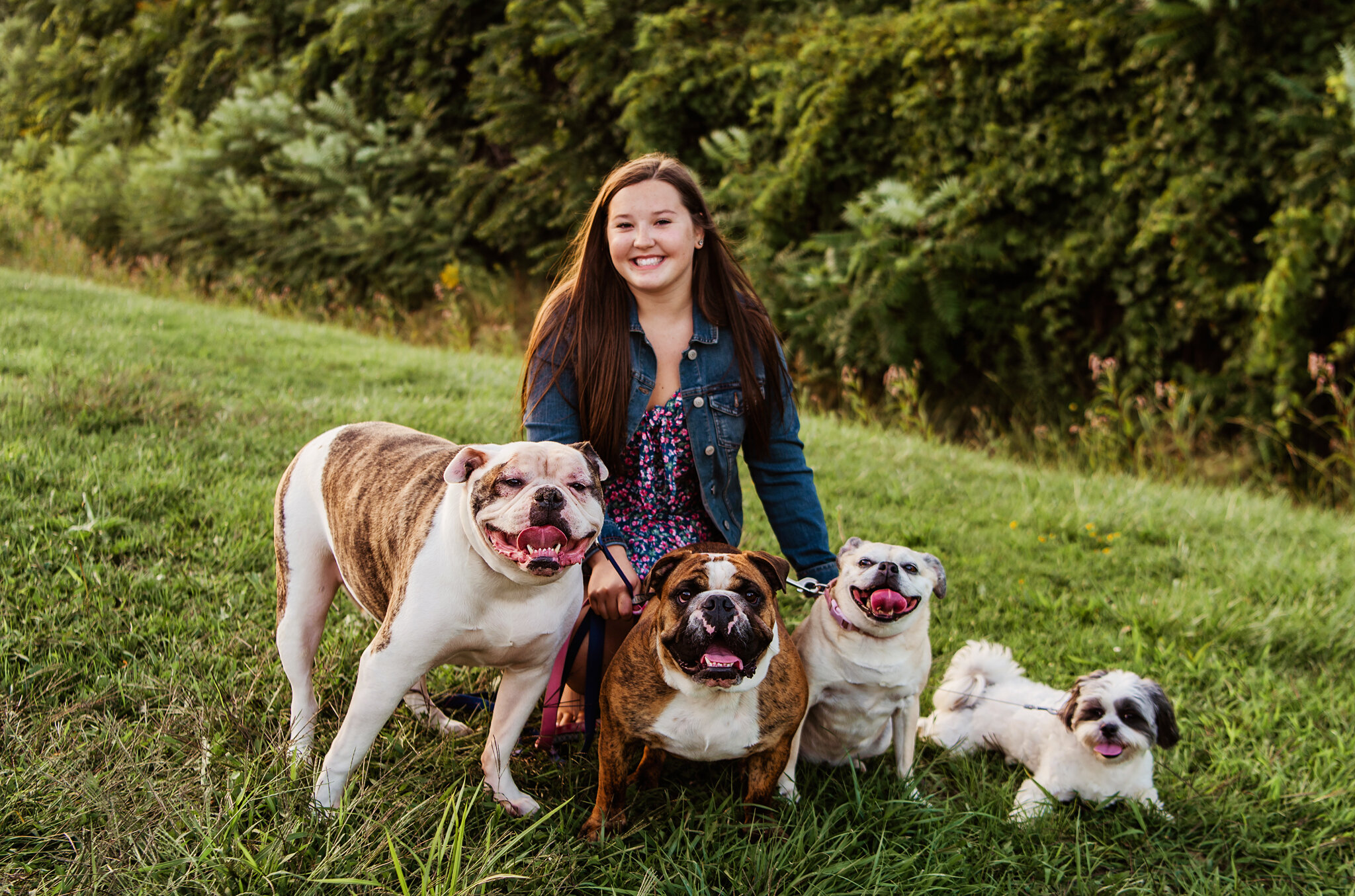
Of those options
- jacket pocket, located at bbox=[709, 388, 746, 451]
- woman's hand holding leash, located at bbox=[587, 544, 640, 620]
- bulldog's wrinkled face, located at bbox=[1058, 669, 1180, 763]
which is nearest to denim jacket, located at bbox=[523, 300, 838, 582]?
jacket pocket, located at bbox=[709, 388, 746, 451]

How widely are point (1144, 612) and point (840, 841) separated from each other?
2.39 meters

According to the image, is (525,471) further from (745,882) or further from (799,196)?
(799,196)

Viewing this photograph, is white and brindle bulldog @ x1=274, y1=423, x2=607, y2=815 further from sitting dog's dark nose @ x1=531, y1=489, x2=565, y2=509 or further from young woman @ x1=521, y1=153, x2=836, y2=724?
young woman @ x1=521, y1=153, x2=836, y2=724

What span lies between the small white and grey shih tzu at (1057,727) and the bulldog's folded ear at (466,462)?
194 centimetres

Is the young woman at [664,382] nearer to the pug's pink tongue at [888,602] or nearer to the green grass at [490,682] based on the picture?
the pug's pink tongue at [888,602]

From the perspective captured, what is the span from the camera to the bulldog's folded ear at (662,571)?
7.97ft

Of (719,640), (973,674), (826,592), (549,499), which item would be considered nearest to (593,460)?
(549,499)

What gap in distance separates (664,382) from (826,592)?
935 mm

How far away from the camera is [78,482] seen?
12.5ft

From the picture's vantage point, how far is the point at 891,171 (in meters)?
7.91

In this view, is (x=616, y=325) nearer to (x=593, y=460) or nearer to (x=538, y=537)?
(x=593, y=460)

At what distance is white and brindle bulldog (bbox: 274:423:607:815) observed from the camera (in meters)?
2.16

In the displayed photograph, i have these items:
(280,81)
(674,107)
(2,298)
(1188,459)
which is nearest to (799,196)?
(674,107)

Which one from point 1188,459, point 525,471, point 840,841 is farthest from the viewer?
point 1188,459
